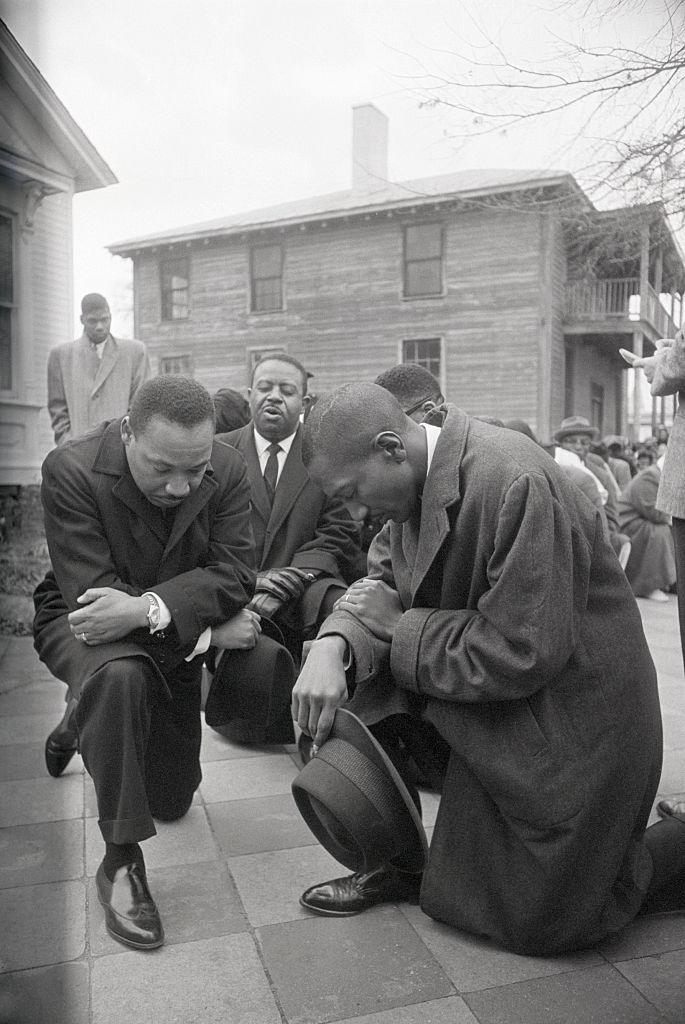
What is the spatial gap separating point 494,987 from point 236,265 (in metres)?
8.31

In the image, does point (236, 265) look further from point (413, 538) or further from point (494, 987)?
point (494, 987)

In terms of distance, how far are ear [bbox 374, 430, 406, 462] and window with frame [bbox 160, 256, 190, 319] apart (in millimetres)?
3287

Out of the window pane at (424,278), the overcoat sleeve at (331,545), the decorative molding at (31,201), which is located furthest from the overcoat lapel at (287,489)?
the window pane at (424,278)

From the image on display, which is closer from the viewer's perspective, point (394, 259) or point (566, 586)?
point (566, 586)

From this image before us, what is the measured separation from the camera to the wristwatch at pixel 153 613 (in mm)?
2393

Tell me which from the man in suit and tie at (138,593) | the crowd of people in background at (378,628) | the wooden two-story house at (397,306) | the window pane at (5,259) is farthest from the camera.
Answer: the wooden two-story house at (397,306)

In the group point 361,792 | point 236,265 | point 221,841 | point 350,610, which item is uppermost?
point 236,265

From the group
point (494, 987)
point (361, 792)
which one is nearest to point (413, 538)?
point (361, 792)

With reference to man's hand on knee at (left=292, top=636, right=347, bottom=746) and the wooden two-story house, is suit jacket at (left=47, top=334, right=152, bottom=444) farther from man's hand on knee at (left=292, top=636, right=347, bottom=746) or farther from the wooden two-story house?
the wooden two-story house

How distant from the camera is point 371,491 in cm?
208

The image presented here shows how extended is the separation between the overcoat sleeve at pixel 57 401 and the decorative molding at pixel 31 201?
22cm

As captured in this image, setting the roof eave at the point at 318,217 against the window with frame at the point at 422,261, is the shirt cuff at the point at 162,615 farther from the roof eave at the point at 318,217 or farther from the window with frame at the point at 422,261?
the window with frame at the point at 422,261

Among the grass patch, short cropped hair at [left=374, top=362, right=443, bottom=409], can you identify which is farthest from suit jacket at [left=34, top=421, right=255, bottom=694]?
short cropped hair at [left=374, top=362, right=443, bottom=409]

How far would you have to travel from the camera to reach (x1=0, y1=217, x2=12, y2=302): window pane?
3.89 ft
